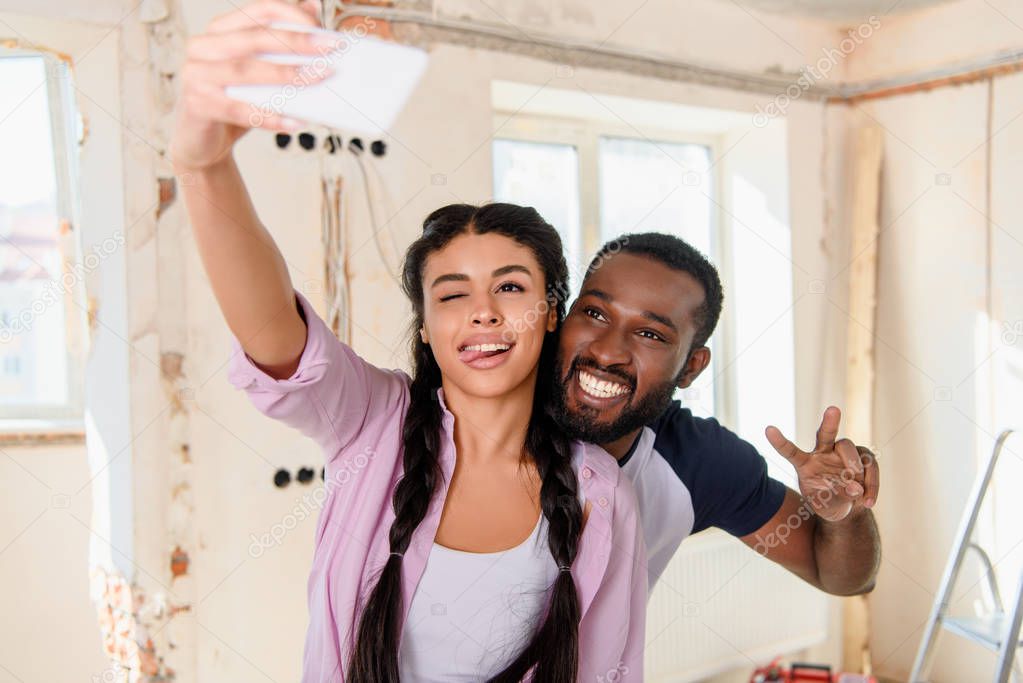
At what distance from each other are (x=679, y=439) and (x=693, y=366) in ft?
0.46

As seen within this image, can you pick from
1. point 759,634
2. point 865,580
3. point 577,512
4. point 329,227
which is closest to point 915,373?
point 759,634

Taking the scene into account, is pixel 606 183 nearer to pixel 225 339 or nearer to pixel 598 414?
pixel 225 339

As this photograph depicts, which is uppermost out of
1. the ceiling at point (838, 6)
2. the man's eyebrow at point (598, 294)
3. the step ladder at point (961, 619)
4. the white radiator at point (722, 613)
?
the ceiling at point (838, 6)

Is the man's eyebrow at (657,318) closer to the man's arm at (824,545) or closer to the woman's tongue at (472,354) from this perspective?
the woman's tongue at (472,354)

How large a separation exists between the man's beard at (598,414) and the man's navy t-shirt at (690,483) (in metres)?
0.09

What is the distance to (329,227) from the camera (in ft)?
7.95

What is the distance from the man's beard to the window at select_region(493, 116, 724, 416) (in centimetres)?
178

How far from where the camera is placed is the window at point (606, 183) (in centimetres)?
328

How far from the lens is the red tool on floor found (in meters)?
3.20

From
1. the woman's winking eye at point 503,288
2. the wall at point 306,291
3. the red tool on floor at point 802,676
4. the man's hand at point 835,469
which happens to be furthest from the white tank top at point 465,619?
the red tool on floor at point 802,676

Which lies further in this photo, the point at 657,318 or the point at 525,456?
the point at 657,318

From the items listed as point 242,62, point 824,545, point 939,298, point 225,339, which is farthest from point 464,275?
point 939,298

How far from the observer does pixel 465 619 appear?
117cm

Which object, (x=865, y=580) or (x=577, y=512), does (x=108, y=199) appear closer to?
(x=577, y=512)
